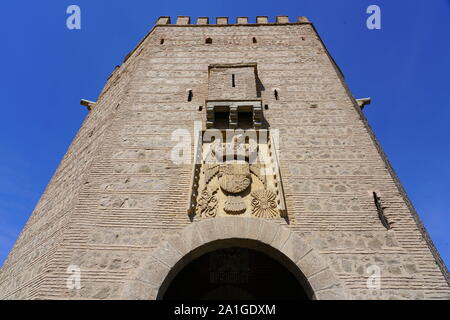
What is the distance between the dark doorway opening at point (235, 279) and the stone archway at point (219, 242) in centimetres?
194

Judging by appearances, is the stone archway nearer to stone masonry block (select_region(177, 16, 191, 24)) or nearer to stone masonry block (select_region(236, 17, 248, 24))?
stone masonry block (select_region(236, 17, 248, 24))

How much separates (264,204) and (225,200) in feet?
1.91

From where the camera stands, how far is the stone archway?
3877 millimetres

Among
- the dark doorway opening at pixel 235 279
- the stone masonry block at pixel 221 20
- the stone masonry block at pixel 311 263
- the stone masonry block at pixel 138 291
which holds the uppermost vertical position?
the stone masonry block at pixel 221 20

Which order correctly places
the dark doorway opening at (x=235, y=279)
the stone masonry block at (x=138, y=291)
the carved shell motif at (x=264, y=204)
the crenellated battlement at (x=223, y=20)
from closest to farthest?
the stone masonry block at (x=138, y=291) < the carved shell motif at (x=264, y=204) < the dark doorway opening at (x=235, y=279) < the crenellated battlement at (x=223, y=20)

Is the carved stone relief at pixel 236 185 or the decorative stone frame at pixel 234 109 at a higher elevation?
the decorative stone frame at pixel 234 109

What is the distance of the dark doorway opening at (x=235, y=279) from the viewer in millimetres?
6227

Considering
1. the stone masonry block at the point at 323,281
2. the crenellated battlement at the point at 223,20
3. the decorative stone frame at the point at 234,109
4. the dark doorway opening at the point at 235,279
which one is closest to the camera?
the stone masonry block at the point at 323,281

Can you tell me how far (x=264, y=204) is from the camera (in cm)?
470

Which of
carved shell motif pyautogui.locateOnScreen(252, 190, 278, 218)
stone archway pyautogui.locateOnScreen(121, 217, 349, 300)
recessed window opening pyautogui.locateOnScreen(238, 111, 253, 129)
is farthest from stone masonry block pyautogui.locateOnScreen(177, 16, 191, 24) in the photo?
stone archway pyautogui.locateOnScreen(121, 217, 349, 300)

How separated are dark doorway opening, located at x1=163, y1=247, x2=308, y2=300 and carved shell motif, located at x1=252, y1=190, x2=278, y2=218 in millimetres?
1827

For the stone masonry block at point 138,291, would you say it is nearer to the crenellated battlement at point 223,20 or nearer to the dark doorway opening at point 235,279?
the dark doorway opening at point 235,279

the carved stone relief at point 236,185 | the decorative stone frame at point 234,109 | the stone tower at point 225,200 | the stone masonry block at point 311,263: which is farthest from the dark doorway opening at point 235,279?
the decorative stone frame at point 234,109
